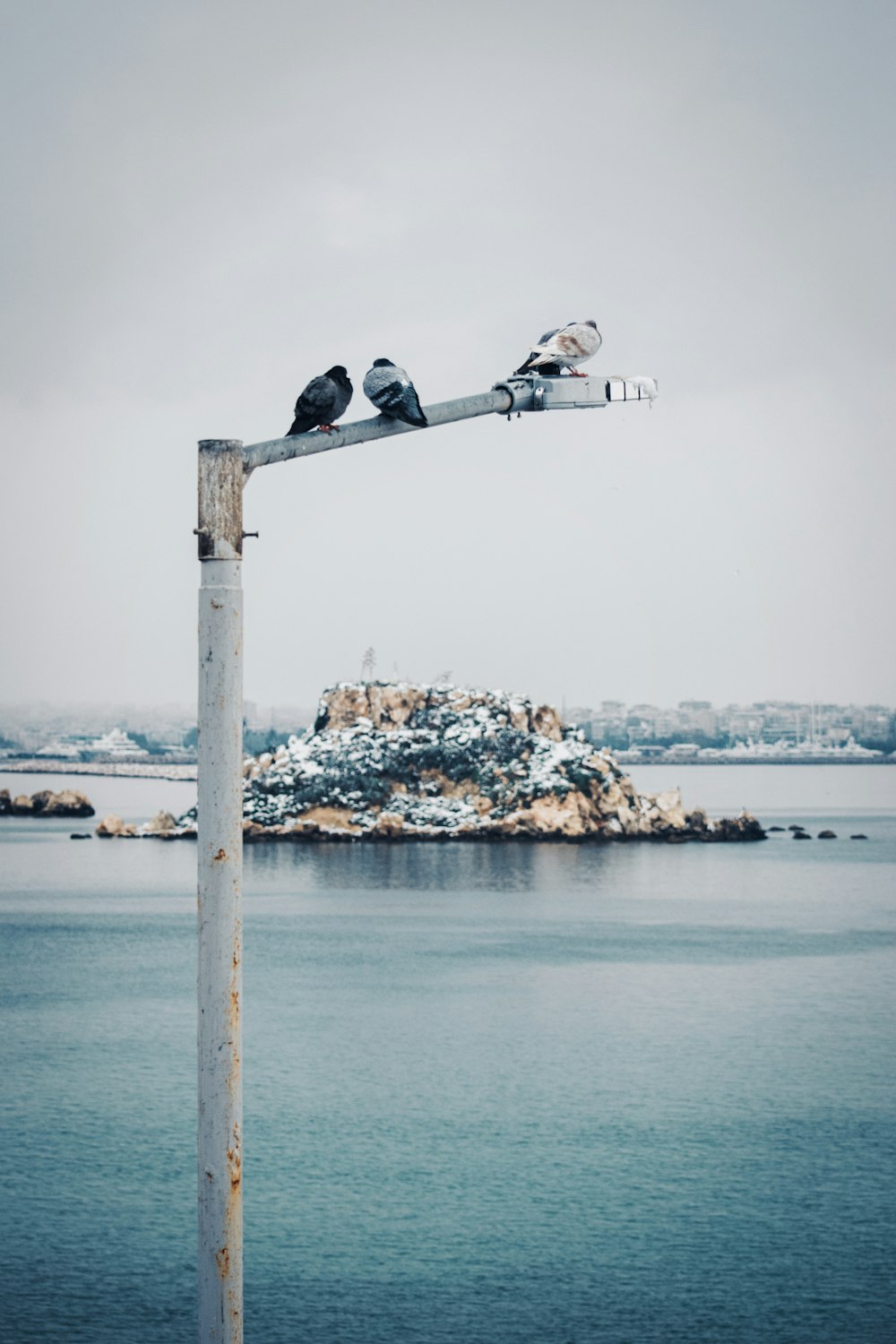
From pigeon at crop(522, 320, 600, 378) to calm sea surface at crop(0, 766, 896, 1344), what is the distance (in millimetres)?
16327

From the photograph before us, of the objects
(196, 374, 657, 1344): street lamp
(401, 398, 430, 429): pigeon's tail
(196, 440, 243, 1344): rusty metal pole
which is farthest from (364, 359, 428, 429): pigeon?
(196, 440, 243, 1344): rusty metal pole

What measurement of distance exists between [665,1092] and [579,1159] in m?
6.28

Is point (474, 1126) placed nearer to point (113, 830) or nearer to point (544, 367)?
point (544, 367)

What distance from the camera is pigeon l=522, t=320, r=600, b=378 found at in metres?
→ 6.14

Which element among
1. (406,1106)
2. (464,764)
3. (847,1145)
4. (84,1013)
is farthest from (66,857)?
(847,1145)

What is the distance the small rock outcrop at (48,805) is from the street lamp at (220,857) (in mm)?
149811

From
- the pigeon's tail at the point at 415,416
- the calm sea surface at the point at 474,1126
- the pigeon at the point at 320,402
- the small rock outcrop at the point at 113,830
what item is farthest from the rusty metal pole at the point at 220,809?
the small rock outcrop at the point at 113,830

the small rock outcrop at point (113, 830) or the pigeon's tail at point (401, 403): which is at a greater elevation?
the pigeon's tail at point (401, 403)

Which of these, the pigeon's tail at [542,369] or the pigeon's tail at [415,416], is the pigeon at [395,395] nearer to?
the pigeon's tail at [415,416]

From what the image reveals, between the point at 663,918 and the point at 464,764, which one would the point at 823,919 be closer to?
the point at 663,918

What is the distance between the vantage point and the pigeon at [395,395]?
18.3ft

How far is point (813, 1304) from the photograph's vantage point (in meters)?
21.1

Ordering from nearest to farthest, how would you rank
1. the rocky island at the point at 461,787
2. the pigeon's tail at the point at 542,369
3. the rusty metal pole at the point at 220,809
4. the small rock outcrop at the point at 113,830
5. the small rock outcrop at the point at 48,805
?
the rusty metal pole at the point at 220,809
the pigeon's tail at the point at 542,369
the rocky island at the point at 461,787
the small rock outcrop at the point at 113,830
the small rock outcrop at the point at 48,805

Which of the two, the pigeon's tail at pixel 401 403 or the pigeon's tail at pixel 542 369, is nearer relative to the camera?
the pigeon's tail at pixel 401 403
